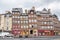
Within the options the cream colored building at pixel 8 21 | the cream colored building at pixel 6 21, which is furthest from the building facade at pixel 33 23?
the cream colored building at pixel 6 21

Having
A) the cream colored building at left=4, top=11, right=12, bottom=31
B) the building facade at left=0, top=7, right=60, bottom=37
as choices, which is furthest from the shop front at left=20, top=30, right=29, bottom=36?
the cream colored building at left=4, top=11, right=12, bottom=31

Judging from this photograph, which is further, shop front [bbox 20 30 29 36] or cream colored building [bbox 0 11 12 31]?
cream colored building [bbox 0 11 12 31]

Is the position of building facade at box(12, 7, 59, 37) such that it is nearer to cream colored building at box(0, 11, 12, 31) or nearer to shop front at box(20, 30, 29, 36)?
shop front at box(20, 30, 29, 36)

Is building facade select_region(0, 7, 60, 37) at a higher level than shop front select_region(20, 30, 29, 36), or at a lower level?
higher

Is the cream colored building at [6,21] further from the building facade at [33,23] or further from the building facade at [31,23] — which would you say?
the building facade at [33,23]

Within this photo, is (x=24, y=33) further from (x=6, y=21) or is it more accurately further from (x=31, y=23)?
(x=6, y=21)

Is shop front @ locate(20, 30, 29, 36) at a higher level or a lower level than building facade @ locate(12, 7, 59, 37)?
lower

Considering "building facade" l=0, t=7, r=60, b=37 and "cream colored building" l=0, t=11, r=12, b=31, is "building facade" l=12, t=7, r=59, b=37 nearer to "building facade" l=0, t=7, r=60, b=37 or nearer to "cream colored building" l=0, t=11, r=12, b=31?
"building facade" l=0, t=7, r=60, b=37

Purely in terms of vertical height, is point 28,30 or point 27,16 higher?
point 27,16

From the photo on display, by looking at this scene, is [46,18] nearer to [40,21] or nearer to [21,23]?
[40,21]

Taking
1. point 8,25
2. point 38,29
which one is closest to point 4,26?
point 8,25

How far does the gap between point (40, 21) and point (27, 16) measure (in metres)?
6.07

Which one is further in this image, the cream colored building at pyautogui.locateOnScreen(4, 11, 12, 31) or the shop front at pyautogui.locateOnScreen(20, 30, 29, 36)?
the cream colored building at pyautogui.locateOnScreen(4, 11, 12, 31)

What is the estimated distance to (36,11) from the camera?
99375 millimetres
